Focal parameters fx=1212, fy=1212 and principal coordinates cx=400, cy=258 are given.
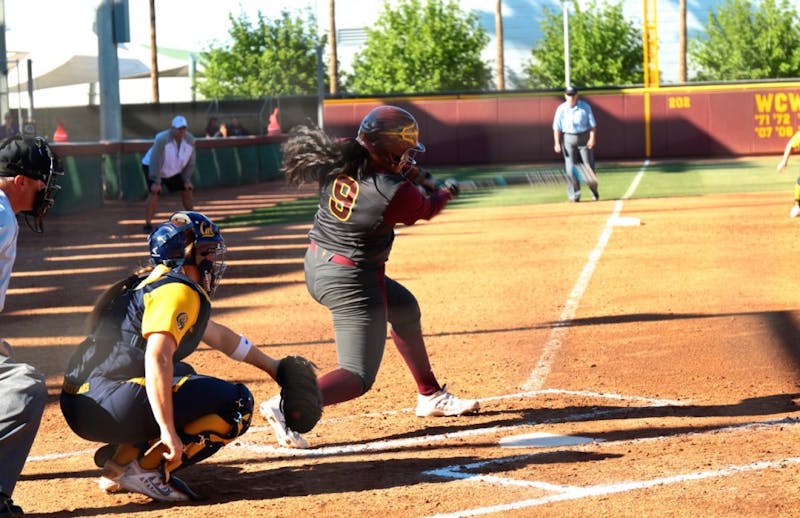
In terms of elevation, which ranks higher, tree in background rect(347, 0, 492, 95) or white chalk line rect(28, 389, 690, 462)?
tree in background rect(347, 0, 492, 95)

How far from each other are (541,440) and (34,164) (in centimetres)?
293

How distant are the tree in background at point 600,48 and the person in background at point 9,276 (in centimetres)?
4828

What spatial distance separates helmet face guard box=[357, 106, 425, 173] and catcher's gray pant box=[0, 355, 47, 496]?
2130mm

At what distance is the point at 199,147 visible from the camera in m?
29.8

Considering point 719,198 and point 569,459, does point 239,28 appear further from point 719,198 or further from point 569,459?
point 569,459

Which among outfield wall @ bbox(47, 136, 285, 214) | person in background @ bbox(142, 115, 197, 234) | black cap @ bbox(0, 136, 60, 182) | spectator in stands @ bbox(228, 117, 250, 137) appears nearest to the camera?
black cap @ bbox(0, 136, 60, 182)

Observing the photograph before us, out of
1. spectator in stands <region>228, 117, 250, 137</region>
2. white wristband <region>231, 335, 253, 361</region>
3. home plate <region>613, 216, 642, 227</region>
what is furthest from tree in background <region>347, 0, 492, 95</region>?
white wristband <region>231, 335, 253, 361</region>

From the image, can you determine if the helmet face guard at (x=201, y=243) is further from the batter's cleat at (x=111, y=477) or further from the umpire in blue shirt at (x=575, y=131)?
the umpire in blue shirt at (x=575, y=131)

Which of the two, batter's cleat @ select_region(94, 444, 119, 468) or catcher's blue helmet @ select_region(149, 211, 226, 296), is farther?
batter's cleat @ select_region(94, 444, 119, 468)

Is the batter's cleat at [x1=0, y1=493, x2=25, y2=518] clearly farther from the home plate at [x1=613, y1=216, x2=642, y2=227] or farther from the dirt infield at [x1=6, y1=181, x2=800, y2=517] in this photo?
the home plate at [x1=613, y1=216, x2=642, y2=227]

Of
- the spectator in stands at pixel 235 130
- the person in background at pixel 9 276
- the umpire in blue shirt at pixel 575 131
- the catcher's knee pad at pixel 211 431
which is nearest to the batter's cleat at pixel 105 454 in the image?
the catcher's knee pad at pixel 211 431

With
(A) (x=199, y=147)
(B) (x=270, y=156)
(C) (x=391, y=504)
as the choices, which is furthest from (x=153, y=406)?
(B) (x=270, y=156)

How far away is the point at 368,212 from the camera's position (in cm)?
616

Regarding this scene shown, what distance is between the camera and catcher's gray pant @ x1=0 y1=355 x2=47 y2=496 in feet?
16.1
